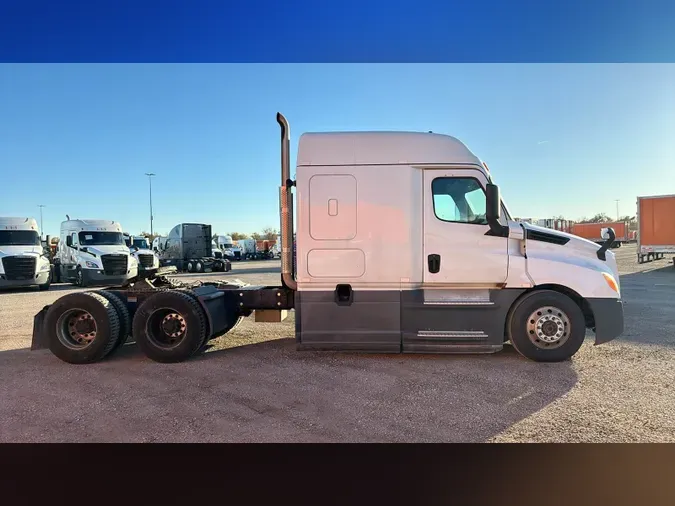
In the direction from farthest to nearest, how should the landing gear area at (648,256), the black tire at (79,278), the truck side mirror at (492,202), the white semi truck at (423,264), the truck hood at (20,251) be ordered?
the landing gear area at (648,256) < the black tire at (79,278) < the truck hood at (20,251) < the white semi truck at (423,264) < the truck side mirror at (492,202)

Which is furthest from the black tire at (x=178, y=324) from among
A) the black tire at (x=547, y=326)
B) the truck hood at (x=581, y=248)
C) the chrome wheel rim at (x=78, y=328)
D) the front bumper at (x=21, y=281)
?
the front bumper at (x=21, y=281)

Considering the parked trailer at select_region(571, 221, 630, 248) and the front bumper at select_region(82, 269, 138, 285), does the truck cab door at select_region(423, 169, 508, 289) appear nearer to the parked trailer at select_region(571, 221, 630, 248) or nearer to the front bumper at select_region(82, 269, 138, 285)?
the front bumper at select_region(82, 269, 138, 285)

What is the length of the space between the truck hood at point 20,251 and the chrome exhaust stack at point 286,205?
15.4m

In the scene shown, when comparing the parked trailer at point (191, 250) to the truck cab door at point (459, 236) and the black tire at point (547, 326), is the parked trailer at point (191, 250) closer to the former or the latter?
the truck cab door at point (459, 236)

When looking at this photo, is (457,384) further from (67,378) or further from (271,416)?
(67,378)

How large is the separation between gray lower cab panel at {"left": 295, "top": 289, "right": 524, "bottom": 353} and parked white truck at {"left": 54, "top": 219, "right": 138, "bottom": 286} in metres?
14.7

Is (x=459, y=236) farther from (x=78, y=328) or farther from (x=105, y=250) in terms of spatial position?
(x=105, y=250)

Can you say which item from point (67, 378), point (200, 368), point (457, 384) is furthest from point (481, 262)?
point (67, 378)

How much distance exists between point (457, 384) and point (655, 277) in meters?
17.1

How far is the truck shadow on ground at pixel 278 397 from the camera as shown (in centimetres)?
381

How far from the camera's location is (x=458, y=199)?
18.7 ft

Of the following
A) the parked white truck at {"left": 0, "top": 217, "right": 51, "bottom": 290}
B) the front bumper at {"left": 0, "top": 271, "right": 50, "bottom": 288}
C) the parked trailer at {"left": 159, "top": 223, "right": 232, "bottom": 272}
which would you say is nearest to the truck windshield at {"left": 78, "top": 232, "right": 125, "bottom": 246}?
the parked white truck at {"left": 0, "top": 217, "right": 51, "bottom": 290}

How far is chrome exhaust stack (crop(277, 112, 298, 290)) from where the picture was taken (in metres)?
5.92

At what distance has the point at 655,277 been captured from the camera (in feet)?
55.8
